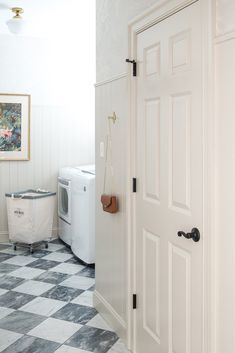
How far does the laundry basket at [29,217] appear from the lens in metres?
4.83

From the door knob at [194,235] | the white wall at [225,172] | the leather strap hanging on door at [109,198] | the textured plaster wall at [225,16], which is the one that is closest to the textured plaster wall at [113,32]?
the leather strap hanging on door at [109,198]

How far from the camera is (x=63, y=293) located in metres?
3.55

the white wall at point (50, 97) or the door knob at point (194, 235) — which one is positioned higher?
the white wall at point (50, 97)

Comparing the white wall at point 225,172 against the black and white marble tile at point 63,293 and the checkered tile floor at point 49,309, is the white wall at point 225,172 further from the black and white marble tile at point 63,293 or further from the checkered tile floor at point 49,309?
the black and white marble tile at point 63,293

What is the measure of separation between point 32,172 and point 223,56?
409cm

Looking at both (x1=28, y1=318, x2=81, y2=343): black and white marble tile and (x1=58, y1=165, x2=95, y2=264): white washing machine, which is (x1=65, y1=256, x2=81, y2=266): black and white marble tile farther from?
(x1=28, y1=318, x2=81, y2=343): black and white marble tile

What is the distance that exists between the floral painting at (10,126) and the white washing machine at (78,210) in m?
0.73

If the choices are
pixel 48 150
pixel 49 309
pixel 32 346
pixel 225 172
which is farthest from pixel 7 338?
pixel 48 150

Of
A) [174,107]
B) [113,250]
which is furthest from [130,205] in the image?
[174,107]

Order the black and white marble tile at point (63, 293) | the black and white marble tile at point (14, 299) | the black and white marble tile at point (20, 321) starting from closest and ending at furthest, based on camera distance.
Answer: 1. the black and white marble tile at point (20, 321)
2. the black and white marble tile at point (14, 299)
3. the black and white marble tile at point (63, 293)

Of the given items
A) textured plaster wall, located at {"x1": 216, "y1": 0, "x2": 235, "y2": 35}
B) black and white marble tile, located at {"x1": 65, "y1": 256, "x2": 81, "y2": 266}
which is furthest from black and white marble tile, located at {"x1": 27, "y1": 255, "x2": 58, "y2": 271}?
textured plaster wall, located at {"x1": 216, "y1": 0, "x2": 235, "y2": 35}

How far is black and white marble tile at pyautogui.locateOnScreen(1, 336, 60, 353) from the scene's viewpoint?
2.57 meters

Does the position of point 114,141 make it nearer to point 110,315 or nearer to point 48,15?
point 110,315

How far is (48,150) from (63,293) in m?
2.37
